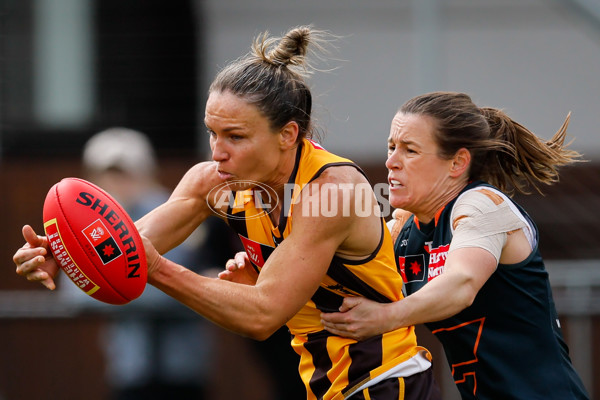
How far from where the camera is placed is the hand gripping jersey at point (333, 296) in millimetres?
3146

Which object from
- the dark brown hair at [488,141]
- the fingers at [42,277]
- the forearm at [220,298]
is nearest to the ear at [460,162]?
the dark brown hair at [488,141]

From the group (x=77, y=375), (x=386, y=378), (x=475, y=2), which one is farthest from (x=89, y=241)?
(x=475, y=2)

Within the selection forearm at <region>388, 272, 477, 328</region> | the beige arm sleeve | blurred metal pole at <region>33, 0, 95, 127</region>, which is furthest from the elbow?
blurred metal pole at <region>33, 0, 95, 127</region>

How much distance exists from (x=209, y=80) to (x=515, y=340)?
16.1 ft

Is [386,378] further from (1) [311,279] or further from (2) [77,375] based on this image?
(2) [77,375]

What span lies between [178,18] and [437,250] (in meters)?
5.20

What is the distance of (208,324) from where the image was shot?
579 cm

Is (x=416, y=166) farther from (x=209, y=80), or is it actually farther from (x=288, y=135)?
(x=209, y=80)

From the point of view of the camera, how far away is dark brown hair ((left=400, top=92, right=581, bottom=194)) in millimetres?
3352

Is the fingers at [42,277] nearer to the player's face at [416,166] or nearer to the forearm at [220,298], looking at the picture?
the forearm at [220,298]

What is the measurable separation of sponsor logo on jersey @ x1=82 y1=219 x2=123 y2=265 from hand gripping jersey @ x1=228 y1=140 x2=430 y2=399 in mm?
592

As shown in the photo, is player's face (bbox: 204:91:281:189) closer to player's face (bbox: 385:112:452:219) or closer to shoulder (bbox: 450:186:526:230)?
player's face (bbox: 385:112:452:219)

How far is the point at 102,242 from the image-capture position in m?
2.86

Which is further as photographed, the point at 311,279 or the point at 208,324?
the point at 208,324
